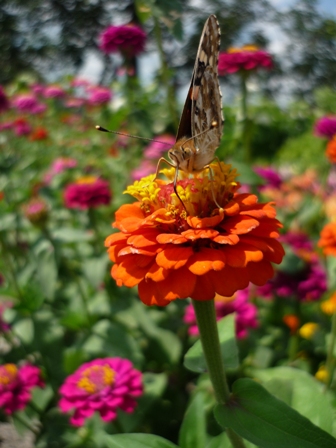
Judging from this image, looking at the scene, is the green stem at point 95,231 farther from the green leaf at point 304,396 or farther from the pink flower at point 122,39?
the green leaf at point 304,396

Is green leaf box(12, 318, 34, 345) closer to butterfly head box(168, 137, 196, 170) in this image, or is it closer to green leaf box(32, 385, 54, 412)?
green leaf box(32, 385, 54, 412)

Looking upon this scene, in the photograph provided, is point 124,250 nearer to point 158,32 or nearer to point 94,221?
point 94,221

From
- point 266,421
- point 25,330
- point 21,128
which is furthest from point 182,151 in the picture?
point 21,128

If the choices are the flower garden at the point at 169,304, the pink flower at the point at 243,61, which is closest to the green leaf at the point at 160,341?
the flower garden at the point at 169,304

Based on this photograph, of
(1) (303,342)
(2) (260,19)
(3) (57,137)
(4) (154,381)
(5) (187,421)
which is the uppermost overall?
(5) (187,421)

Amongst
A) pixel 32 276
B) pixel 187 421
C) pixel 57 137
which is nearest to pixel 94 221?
pixel 32 276
